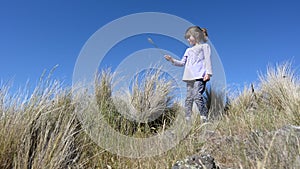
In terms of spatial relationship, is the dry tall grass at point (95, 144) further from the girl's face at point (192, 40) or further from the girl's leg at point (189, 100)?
the girl's face at point (192, 40)

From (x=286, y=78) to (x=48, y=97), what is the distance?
4043 millimetres

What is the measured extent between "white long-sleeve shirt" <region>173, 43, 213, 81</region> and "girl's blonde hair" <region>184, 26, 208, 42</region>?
17cm

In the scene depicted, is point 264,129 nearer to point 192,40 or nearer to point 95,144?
point 95,144

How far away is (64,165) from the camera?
1920 millimetres

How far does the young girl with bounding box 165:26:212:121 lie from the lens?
3998 millimetres

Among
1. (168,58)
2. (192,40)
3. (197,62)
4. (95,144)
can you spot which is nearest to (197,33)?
(192,40)

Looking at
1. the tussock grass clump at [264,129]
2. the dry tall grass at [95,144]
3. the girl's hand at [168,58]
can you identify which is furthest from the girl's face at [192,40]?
the dry tall grass at [95,144]

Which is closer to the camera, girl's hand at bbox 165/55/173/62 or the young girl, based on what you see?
the young girl

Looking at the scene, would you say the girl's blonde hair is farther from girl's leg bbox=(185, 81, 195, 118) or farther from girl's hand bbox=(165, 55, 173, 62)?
girl's leg bbox=(185, 81, 195, 118)

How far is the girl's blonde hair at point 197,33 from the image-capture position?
178 inches

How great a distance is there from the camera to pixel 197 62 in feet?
14.2

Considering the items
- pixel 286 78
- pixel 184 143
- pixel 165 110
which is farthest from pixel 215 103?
pixel 184 143

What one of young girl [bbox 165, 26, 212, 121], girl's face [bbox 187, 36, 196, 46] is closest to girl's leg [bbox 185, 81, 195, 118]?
young girl [bbox 165, 26, 212, 121]

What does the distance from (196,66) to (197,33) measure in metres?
0.65
